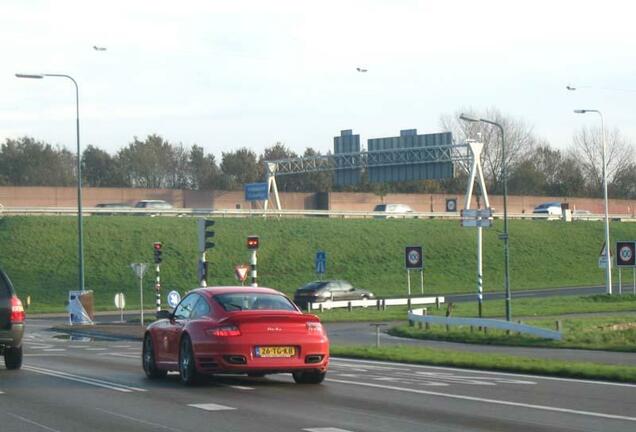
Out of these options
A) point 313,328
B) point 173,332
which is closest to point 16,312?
point 173,332

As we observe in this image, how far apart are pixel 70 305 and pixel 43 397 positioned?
106 ft

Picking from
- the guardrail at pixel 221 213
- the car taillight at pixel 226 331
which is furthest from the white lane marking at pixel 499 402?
the guardrail at pixel 221 213

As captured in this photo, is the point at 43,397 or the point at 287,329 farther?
the point at 287,329

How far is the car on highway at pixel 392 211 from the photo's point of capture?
85375 mm

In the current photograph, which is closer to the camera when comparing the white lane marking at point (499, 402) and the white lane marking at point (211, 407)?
the white lane marking at point (499, 402)

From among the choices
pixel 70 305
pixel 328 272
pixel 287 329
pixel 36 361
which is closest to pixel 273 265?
pixel 328 272

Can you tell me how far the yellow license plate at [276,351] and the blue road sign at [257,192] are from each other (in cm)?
6937

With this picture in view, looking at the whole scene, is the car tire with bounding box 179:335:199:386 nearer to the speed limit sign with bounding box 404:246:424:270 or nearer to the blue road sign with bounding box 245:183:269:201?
the speed limit sign with bounding box 404:246:424:270

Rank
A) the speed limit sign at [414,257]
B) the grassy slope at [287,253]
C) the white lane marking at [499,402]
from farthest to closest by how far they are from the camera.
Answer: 1. the grassy slope at [287,253]
2. the speed limit sign at [414,257]
3. the white lane marking at [499,402]

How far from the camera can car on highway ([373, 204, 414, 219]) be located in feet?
280

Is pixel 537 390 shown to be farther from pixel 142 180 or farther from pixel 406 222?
pixel 142 180

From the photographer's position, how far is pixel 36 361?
76.0ft

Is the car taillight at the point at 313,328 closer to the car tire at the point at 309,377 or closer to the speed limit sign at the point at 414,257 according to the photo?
the car tire at the point at 309,377

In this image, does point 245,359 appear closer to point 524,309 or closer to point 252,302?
point 252,302
